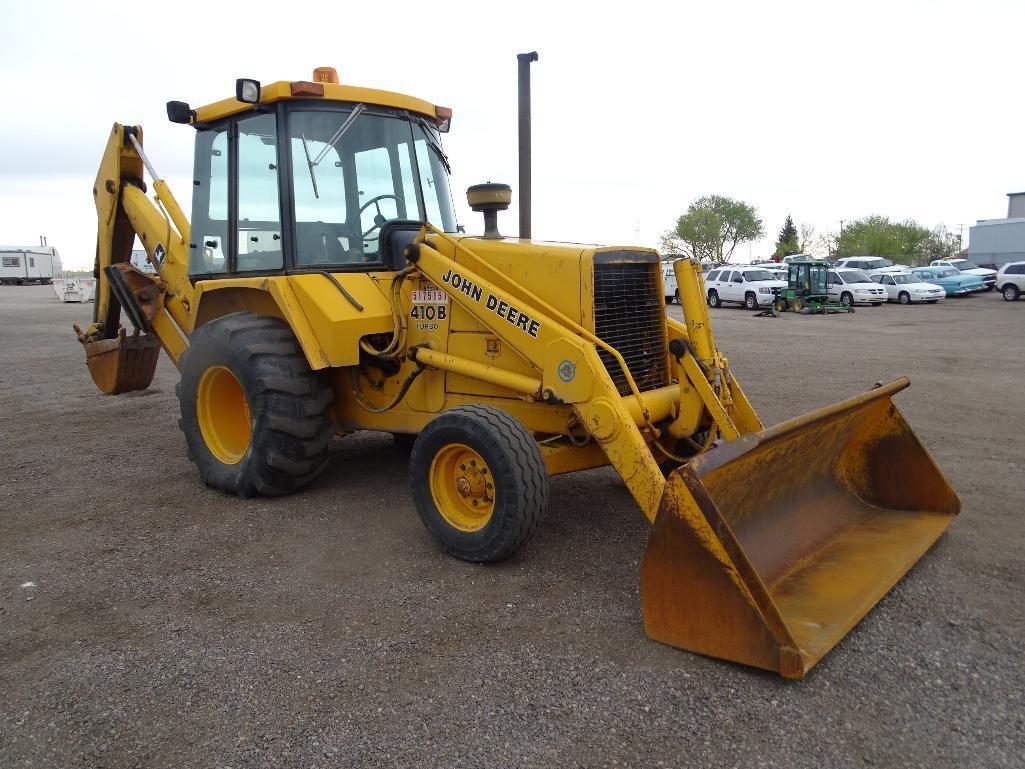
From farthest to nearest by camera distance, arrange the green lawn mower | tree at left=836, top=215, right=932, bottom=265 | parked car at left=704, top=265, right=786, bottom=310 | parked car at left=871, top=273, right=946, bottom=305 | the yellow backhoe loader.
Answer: tree at left=836, top=215, right=932, bottom=265 < parked car at left=871, top=273, right=946, bottom=305 < parked car at left=704, top=265, right=786, bottom=310 < the green lawn mower < the yellow backhoe loader

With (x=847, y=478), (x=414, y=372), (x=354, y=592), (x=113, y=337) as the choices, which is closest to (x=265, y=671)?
(x=354, y=592)

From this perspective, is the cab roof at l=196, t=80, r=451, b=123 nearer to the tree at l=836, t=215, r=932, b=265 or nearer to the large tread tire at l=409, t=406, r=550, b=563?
the large tread tire at l=409, t=406, r=550, b=563

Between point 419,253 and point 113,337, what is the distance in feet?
15.7

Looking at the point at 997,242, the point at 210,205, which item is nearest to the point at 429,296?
the point at 210,205

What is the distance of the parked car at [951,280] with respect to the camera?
33.3 meters

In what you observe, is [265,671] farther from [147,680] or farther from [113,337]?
[113,337]

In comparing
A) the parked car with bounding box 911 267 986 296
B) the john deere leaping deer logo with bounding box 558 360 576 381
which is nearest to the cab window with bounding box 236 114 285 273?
the john deere leaping deer logo with bounding box 558 360 576 381

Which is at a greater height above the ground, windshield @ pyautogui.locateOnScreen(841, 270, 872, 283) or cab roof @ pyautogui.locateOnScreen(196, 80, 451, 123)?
windshield @ pyautogui.locateOnScreen(841, 270, 872, 283)

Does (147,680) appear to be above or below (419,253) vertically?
below

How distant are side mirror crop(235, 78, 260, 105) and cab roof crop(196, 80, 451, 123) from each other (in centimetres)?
11

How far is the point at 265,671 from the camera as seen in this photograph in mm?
3377

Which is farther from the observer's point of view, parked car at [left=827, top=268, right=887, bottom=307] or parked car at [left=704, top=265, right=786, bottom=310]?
parked car at [left=827, top=268, right=887, bottom=307]

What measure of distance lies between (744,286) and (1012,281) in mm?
11194

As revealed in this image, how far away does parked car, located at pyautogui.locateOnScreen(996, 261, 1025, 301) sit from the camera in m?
30.5
